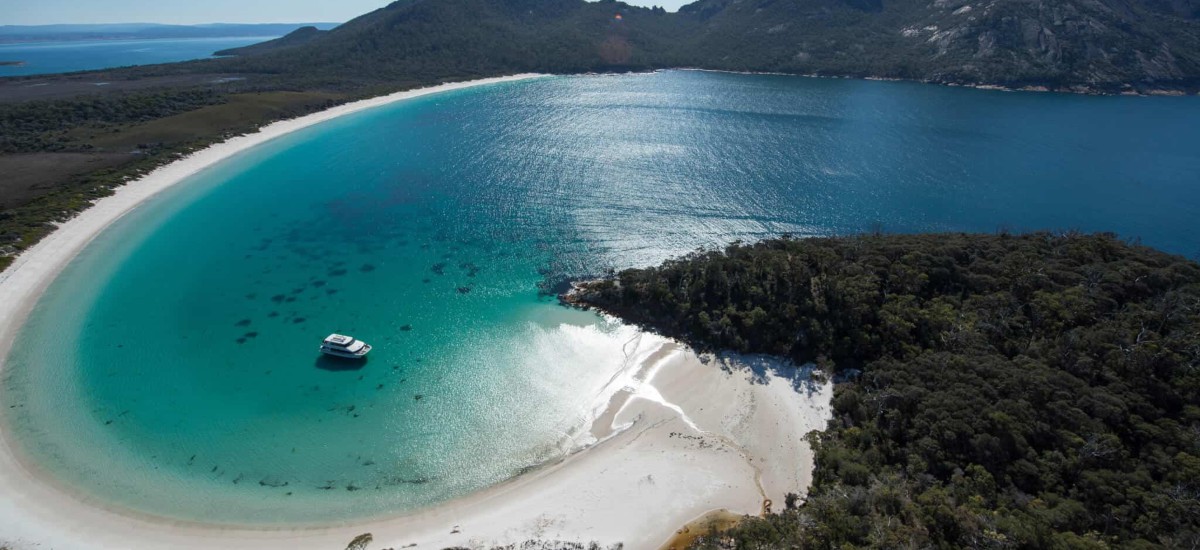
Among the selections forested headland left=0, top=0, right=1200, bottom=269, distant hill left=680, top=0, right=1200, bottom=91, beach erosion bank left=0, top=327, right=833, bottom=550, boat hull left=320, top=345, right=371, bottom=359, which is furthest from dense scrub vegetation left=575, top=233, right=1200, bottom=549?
distant hill left=680, top=0, right=1200, bottom=91

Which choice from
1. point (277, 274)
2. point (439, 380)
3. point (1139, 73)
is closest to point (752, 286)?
point (439, 380)

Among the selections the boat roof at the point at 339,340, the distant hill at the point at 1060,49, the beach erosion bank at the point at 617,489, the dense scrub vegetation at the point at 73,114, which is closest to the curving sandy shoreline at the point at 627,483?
the beach erosion bank at the point at 617,489

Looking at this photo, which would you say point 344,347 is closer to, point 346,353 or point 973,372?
point 346,353

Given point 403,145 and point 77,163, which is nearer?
point 77,163

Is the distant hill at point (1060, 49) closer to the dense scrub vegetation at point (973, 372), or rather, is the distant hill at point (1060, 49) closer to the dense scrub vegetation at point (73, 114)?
the dense scrub vegetation at point (973, 372)

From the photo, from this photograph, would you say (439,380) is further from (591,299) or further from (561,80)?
Result: (561,80)

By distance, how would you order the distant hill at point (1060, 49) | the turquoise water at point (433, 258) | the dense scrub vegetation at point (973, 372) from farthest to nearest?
1. the distant hill at point (1060, 49)
2. the turquoise water at point (433, 258)
3. the dense scrub vegetation at point (973, 372)
